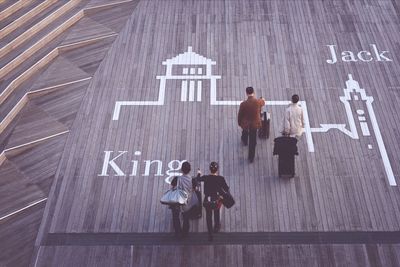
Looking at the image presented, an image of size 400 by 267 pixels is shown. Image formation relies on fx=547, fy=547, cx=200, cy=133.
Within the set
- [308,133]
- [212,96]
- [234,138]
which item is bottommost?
[234,138]

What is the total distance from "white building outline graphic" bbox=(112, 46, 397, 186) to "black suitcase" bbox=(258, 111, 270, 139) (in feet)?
2.61

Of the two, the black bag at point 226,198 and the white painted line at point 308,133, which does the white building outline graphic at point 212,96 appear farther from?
the black bag at point 226,198

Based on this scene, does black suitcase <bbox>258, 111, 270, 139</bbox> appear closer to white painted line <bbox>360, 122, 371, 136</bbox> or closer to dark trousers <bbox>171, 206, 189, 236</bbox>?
white painted line <bbox>360, 122, 371, 136</bbox>

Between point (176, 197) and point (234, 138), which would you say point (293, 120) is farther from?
point (176, 197)

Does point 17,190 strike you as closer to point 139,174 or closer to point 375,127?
point 139,174

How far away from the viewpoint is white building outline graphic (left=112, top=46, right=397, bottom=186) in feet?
34.1

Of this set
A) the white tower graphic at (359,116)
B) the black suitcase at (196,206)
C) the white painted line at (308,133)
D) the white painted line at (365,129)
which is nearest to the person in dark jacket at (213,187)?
the black suitcase at (196,206)

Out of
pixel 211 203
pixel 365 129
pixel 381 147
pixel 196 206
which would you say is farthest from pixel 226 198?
pixel 365 129

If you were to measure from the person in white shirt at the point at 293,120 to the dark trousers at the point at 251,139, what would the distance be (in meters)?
0.54

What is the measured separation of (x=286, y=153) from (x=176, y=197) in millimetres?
2349

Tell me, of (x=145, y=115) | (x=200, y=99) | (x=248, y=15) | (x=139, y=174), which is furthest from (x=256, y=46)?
(x=139, y=174)

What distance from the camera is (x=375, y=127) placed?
10.5 metres

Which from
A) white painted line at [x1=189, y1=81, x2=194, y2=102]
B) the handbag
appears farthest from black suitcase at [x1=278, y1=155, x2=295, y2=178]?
white painted line at [x1=189, y1=81, x2=194, y2=102]

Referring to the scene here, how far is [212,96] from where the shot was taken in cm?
1137
